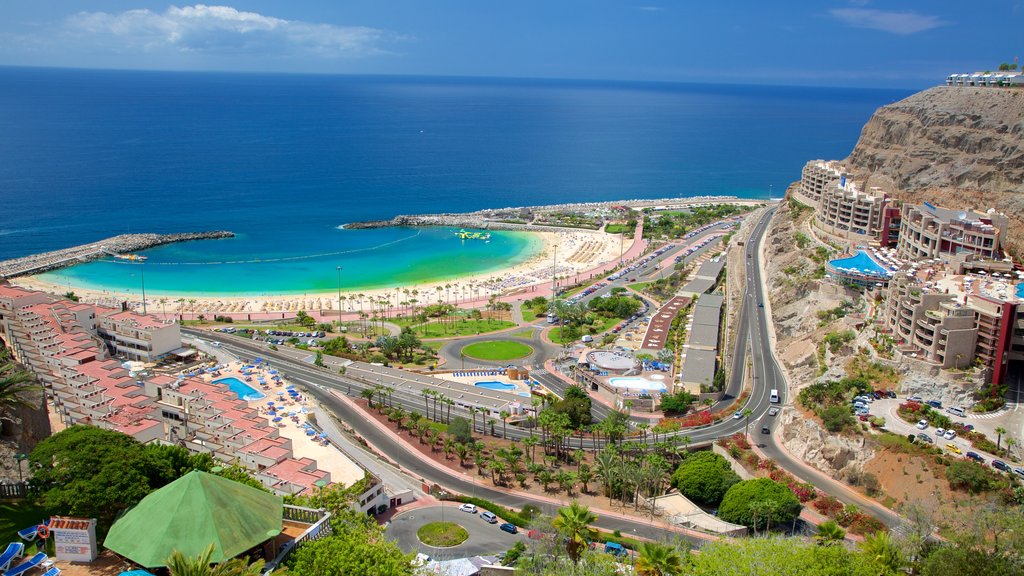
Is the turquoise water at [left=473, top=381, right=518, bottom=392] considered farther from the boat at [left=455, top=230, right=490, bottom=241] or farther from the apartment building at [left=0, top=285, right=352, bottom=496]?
the boat at [left=455, top=230, right=490, bottom=241]

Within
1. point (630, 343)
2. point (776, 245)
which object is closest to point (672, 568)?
point (630, 343)

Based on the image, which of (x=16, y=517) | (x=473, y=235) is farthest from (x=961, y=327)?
(x=473, y=235)

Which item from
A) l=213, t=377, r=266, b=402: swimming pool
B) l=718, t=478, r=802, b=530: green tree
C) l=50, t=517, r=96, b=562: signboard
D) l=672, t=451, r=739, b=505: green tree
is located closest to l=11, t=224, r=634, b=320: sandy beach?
l=213, t=377, r=266, b=402: swimming pool

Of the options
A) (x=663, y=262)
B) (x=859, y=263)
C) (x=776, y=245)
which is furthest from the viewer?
(x=663, y=262)

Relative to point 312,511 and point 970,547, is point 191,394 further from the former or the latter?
point 970,547

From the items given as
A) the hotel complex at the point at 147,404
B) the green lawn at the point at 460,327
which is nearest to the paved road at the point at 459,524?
the hotel complex at the point at 147,404
